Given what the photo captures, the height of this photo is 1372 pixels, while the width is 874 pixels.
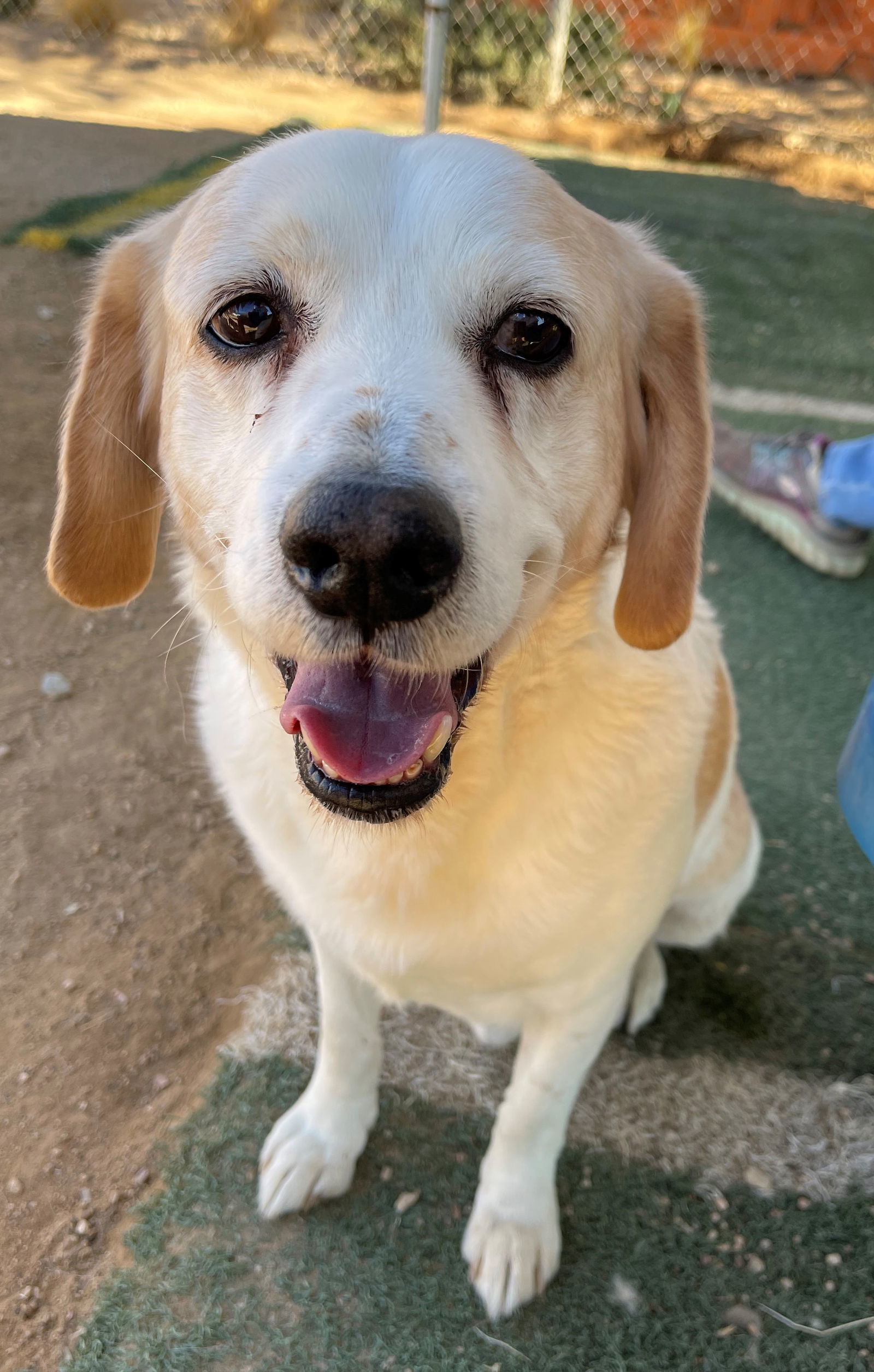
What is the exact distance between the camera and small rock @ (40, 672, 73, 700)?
2.76 m

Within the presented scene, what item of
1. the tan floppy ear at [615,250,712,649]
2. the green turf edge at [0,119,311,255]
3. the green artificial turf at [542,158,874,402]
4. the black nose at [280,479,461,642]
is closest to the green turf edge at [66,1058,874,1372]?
the tan floppy ear at [615,250,712,649]

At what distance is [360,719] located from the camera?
1.17 m

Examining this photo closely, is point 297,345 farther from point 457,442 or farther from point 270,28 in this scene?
point 270,28

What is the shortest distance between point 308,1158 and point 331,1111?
3.6 inches

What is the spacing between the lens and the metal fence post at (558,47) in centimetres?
945

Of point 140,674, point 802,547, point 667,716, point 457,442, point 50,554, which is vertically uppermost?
point 457,442

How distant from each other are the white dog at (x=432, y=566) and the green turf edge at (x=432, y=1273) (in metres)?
0.07

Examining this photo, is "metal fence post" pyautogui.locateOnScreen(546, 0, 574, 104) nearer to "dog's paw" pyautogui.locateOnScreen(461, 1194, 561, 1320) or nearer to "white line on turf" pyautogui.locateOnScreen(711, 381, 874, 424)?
"white line on turf" pyautogui.locateOnScreen(711, 381, 874, 424)

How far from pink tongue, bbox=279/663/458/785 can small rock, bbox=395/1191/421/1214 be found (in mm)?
1070

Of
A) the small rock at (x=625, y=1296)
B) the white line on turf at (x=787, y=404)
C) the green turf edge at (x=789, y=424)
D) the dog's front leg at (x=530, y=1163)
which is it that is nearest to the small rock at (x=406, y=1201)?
the dog's front leg at (x=530, y=1163)

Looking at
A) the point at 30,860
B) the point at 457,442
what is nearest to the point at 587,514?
the point at 457,442

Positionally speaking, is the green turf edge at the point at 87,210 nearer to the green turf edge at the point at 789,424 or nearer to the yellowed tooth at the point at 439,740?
the green turf edge at the point at 789,424

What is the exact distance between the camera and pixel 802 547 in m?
3.58

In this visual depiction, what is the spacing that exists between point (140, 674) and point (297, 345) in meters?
1.86
